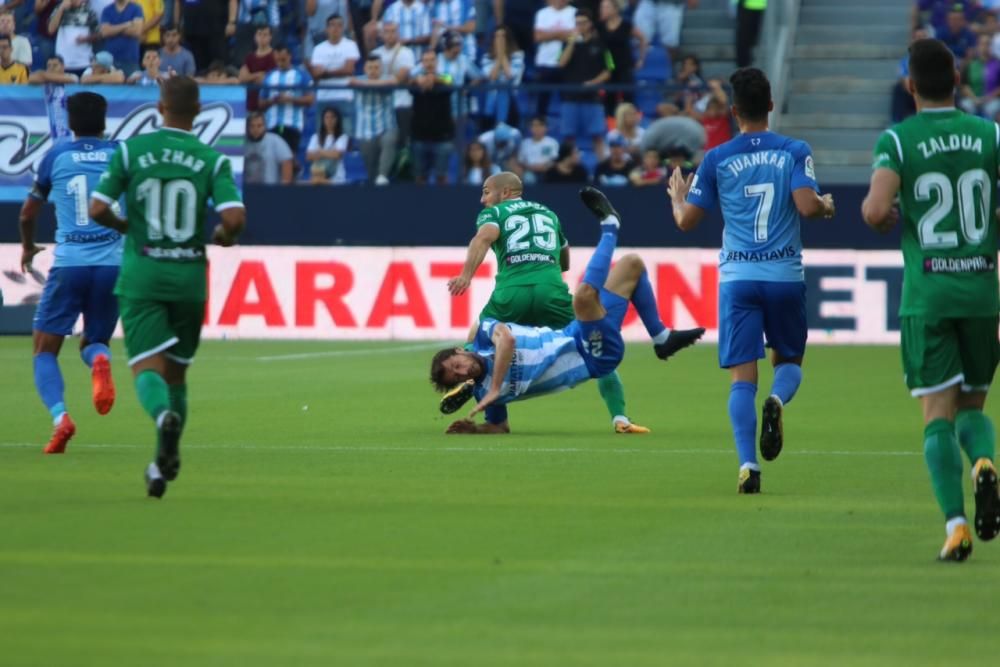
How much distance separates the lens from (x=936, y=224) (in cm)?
788

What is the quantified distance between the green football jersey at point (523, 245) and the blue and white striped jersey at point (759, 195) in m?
4.00

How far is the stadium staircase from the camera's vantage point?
2734 cm

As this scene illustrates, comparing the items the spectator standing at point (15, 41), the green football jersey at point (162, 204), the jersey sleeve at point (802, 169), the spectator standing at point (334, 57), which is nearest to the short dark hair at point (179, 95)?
the green football jersey at point (162, 204)

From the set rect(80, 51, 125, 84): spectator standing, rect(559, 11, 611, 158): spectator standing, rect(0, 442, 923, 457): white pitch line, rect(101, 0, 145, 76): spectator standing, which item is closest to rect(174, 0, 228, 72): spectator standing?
rect(101, 0, 145, 76): spectator standing

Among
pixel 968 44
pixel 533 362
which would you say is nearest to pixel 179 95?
pixel 533 362

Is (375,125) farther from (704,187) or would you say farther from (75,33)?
(704,187)

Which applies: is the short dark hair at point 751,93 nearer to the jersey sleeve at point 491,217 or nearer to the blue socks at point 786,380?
the blue socks at point 786,380

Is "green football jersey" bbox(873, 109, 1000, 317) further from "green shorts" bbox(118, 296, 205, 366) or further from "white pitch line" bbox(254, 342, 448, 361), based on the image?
"white pitch line" bbox(254, 342, 448, 361)

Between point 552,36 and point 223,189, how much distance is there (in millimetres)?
17739

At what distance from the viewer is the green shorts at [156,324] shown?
959 cm

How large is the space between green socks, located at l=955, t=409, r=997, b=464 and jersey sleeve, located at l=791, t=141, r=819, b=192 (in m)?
2.31

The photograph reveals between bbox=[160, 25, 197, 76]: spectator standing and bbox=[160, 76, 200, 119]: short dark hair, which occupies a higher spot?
bbox=[160, 76, 200, 119]: short dark hair

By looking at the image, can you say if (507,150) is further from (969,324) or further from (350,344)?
(969,324)

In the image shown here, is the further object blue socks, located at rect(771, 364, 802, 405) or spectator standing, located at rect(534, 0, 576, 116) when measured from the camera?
spectator standing, located at rect(534, 0, 576, 116)
